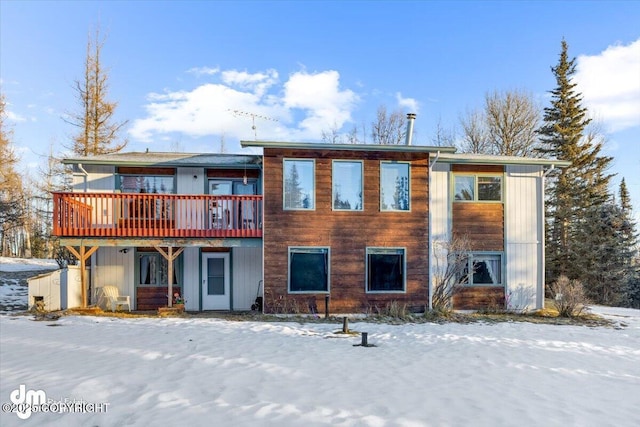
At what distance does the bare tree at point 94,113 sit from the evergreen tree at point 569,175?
24986mm

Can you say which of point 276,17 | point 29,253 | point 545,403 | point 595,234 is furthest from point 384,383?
point 29,253

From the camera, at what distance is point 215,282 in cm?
1226

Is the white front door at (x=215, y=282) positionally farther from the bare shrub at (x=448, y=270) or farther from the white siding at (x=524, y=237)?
the white siding at (x=524, y=237)

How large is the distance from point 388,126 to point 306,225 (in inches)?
769

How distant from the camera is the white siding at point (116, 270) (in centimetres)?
1188

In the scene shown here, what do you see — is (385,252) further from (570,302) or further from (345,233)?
(570,302)

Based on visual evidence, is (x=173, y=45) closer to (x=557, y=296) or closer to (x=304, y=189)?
(x=304, y=189)

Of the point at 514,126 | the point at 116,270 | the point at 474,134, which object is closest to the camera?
the point at 116,270

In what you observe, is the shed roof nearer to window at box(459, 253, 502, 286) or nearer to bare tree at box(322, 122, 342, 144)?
window at box(459, 253, 502, 286)

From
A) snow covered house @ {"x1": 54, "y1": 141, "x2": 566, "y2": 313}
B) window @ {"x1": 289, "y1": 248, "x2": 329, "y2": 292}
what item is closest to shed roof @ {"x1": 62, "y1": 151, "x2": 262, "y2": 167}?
snow covered house @ {"x1": 54, "y1": 141, "x2": 566, "y2": 313}

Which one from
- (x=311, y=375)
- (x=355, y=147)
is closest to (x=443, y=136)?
(x=355, y=147)

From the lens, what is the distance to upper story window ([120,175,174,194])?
40.2 feet

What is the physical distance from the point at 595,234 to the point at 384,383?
20.1 metres

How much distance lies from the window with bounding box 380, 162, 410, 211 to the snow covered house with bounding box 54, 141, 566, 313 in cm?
3
